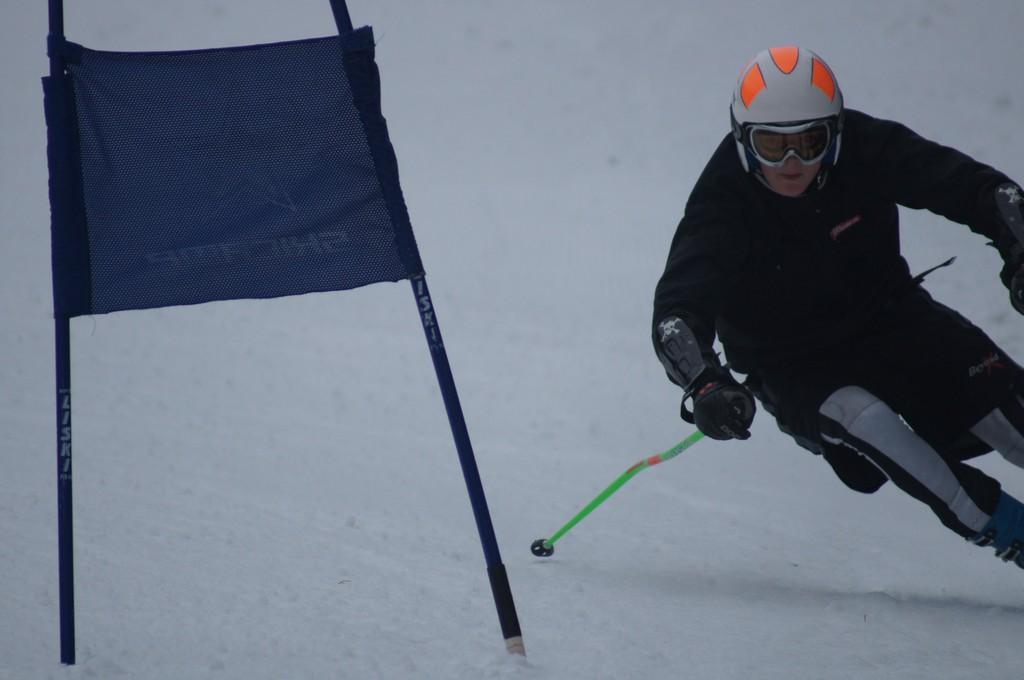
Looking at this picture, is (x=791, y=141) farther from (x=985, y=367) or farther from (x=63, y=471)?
(x=63, y=471)

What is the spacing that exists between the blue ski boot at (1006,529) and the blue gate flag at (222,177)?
202cm

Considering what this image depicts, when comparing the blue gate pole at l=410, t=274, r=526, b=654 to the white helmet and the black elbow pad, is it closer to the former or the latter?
the black elbow pad

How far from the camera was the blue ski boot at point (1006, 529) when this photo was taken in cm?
334

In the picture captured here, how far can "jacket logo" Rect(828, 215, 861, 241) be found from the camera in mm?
3461

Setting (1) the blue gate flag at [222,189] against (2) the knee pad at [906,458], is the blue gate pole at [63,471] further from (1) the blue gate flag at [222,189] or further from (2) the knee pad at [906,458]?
(2) the knee pad at [906,458]

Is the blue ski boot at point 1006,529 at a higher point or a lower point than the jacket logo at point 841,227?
lower

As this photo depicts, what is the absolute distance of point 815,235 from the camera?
11.3ft

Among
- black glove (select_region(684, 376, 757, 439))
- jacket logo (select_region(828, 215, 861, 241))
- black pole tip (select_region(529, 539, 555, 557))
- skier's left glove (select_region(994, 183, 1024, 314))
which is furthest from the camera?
black pole tip (select_region(529, 539, 555, 557))

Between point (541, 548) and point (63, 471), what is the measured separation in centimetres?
217

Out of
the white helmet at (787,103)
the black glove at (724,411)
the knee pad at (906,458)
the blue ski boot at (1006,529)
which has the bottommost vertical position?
the blue ski boot at (1006,529)

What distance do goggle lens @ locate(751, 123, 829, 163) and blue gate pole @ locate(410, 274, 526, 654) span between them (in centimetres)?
119

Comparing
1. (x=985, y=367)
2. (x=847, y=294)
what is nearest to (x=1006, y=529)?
(x=985, y=367)

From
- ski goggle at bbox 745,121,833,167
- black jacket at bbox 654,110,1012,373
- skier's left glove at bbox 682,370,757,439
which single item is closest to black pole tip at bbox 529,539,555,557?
black jacket at bbox 654,110,1012,373

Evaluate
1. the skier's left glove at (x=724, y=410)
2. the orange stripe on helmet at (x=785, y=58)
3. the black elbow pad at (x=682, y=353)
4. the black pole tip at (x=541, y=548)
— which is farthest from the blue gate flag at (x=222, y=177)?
the black pole tip at (x=541, y=548)
